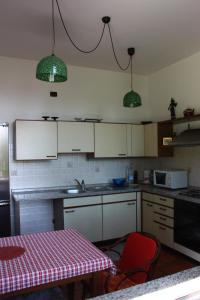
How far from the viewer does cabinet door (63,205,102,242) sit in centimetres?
379

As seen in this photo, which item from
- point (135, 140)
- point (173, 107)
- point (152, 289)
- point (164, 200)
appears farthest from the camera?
point (135, 140)

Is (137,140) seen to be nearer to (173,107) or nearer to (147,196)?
(173,107)

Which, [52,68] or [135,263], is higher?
[52,68]

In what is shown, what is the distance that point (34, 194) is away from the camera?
12.4 ft

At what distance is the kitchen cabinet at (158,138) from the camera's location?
441cm

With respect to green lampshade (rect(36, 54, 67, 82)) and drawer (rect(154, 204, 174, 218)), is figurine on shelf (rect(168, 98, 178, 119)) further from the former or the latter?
green lampshade (rect(36, 54, 67, 82))

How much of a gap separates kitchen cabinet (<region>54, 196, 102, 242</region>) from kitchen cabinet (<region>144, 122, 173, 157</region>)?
1265 mm

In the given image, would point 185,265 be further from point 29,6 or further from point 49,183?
point 29,6

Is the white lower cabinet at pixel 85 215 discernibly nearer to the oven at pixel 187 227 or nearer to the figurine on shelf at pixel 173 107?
the oven at pixel 187 227

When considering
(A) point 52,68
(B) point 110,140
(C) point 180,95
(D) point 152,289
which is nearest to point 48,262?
(D) point 152,289

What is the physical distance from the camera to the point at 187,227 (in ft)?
11.3

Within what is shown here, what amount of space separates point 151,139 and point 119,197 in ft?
3.78

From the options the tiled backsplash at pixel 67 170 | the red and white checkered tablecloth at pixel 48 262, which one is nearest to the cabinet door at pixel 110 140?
the tiled backsplash at pixel 67 170

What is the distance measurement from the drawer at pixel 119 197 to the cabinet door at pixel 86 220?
156mm
